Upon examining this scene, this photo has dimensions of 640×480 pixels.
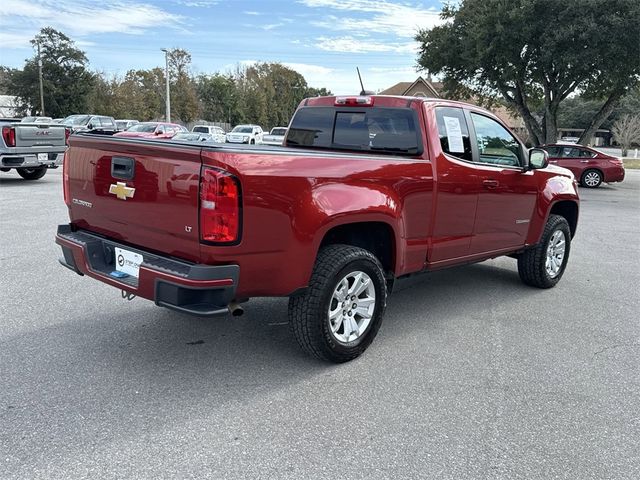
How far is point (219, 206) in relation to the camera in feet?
10.3

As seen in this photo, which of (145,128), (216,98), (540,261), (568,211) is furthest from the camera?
(216,98)

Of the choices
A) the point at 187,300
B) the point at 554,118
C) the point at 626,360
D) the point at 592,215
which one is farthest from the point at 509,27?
the point at 187,300

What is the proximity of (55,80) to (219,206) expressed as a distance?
5475 cm

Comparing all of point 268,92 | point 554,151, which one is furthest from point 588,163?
point 268,92

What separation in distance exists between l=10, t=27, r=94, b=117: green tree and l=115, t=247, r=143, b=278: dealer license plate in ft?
172

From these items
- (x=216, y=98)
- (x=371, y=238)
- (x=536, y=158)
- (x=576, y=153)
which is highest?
(x=216, y=98)

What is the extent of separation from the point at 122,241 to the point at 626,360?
3752mm

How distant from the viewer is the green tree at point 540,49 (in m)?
19.9

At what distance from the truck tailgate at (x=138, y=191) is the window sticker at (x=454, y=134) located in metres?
2.38

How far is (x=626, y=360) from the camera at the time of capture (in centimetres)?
426

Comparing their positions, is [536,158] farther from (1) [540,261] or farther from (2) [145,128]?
(2) [145,128]

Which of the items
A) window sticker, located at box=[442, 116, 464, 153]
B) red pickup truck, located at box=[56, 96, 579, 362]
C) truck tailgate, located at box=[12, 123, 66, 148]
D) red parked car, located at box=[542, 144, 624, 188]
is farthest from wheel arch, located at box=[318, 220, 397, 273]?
red parked car, located at box=[542, 144, 624, 188]

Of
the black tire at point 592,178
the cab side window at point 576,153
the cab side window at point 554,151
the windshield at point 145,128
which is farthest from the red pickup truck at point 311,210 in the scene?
the windshield at point 145,128

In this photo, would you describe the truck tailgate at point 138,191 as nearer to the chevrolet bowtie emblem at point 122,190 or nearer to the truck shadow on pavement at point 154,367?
the chevrolet bowtie emblem at point 122,190
